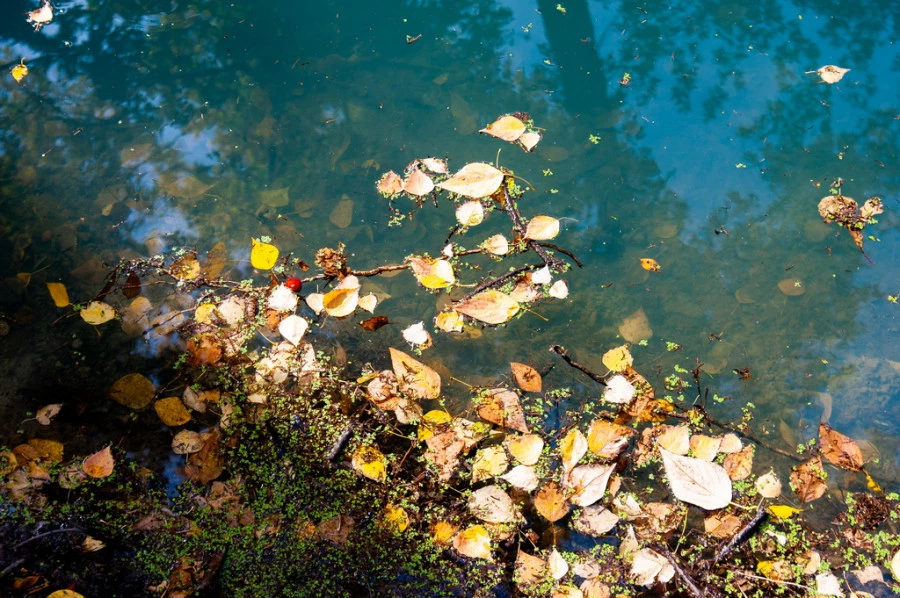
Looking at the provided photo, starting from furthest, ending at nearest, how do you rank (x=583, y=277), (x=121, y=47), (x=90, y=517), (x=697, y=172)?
(x=121, y=47)
(x=697, y=172)
(x=583, y=277)
(x=90, y=517)

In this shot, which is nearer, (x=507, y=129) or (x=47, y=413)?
(x=47, y=413)

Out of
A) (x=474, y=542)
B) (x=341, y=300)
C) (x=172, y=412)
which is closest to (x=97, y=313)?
(x=172, y=412)

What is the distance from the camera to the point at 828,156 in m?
2.28

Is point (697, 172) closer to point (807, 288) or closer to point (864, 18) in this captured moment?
point (807, 288)

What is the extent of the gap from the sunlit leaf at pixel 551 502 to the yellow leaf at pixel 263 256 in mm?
1260

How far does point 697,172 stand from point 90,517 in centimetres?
256

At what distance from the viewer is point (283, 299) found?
6.38 ft

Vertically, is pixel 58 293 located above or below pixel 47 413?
above

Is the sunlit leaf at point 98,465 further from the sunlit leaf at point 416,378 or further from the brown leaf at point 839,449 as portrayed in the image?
the brown leaf at point 839,449

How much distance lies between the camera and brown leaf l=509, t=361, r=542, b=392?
6.37 feet

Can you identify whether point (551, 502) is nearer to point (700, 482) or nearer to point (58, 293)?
point (700, 482)

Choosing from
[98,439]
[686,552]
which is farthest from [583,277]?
[98,439]

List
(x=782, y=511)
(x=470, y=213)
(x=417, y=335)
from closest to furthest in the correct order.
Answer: (x=782, y=511) < (x=417, y=335) < (x=470, y=213)

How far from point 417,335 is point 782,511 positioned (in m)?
1.39
